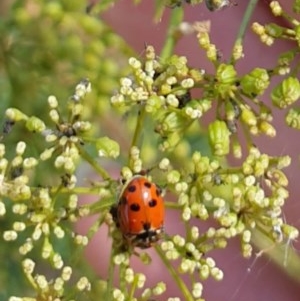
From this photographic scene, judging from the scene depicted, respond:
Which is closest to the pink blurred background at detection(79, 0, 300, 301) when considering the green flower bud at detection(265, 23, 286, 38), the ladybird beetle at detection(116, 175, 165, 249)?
the ladybird beetle at detection(116, 175, 165, 249)

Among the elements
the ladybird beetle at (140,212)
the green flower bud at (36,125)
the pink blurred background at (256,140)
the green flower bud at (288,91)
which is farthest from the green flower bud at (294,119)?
the pink blurred background at (256,140)

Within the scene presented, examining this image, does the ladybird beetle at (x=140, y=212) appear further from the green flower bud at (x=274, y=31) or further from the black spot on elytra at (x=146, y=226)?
the green flower bud at (x=274, y=31)

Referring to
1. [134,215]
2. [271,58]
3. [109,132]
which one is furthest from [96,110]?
[271,58]

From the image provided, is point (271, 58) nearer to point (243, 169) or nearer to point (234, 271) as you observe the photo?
point (234, 271)

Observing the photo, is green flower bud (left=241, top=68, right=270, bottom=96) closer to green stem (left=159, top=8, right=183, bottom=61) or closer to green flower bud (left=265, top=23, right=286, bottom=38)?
green flower bud (left=265, top=23, right=286, bottom=38)

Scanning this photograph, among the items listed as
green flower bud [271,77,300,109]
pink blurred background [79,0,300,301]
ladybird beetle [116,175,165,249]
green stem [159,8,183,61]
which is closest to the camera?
green flower bud [271,77,300,109]
